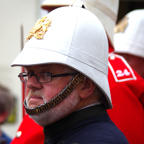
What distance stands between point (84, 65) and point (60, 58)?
159 millimetres

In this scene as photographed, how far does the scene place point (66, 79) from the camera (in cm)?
188

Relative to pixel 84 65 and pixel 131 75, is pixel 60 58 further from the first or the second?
pixel 131 75

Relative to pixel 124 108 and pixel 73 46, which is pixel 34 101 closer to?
pixel 73 46

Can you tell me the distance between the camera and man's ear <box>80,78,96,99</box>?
1.96 m

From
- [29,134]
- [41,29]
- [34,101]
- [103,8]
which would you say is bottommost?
[29,134]

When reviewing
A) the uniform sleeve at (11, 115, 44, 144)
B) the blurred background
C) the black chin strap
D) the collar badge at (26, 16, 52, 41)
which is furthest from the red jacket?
the blurred background

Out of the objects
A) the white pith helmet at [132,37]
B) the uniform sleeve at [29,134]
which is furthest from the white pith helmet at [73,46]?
the white pith helmet at [132,37]

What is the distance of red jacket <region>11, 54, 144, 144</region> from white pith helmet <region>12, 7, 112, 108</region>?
1.39 ft

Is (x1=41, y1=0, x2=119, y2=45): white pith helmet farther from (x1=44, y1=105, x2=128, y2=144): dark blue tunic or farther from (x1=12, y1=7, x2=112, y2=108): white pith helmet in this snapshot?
(x1=44, y1=105, x2=128, y2=144): dark blue tunic

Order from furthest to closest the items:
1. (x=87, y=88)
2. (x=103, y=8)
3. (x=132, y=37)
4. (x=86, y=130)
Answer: (x=132, y=37) < (x=103, y=8) < (x=87, y=88) < (x=86, y=130)

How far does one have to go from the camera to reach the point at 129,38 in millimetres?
3471

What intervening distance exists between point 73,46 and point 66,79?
209 mm

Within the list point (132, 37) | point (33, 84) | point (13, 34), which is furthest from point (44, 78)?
point (13, 34)

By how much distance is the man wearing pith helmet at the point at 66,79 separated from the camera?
184 cm
